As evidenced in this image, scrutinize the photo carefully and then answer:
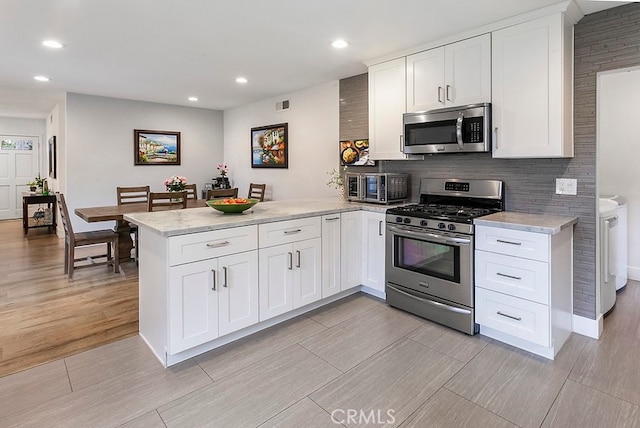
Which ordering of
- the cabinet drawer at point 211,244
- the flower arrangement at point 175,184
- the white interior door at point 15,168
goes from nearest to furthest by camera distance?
the cabinet drawer at point 211,244 < the flower arrangement at point 175,184 < the white interior door at point 15,168

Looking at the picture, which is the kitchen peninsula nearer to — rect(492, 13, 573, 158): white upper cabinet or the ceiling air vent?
rect(492, 13, 573, 158): white upper cabinet

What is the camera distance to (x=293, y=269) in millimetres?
2982

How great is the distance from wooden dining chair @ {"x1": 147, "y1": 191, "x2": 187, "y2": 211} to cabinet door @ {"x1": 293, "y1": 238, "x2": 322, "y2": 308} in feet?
6.68

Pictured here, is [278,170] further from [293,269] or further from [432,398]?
[432,398]

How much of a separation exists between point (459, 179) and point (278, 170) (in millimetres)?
3036

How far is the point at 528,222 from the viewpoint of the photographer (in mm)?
2531

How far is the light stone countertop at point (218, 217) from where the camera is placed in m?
2.34

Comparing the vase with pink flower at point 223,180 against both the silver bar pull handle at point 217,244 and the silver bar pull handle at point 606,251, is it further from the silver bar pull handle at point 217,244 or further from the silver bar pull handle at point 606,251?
the silver bar pull handle at point 606,251

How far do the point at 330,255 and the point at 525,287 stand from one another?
1.55 meters

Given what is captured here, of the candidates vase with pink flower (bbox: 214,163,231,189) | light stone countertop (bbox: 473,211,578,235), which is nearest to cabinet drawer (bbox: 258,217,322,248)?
light stone countertop (bbox: 473,211,578,235)

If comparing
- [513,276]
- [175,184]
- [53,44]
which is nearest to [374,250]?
[513,276]

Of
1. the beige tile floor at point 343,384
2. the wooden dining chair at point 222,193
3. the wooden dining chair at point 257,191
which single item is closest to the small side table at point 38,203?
the wooden dining chair at point 257,191

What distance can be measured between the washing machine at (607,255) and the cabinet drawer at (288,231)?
2.23 m

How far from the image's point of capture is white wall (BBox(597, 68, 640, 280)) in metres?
3.84
